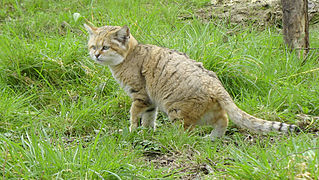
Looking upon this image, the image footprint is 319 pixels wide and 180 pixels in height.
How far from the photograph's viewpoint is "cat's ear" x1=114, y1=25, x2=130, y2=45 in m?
5.33

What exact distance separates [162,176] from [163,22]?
4.33 metres

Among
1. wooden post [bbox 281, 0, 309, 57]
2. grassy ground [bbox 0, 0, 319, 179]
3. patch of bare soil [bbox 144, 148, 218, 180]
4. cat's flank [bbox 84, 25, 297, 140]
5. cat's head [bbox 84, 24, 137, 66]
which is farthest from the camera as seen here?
wooden post [bbox 281, 0, 309, 57]

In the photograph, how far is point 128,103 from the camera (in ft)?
19.0

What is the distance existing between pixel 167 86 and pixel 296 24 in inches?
100

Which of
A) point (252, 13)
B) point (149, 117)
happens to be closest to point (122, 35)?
point (149, 117)

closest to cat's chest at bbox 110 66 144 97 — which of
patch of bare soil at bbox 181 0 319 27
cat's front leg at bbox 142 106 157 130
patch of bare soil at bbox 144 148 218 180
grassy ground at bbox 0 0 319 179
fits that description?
cat's front leg at bbox 142 106 157 130

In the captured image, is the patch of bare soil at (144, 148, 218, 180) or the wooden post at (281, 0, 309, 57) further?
the wooden post at (281, 0, 309, 57)

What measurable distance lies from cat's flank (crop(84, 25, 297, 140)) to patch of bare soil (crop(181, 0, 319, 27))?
273cm

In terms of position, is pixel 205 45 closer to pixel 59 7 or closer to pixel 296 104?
pixel 296 104

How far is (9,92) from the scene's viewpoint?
5.91 metres

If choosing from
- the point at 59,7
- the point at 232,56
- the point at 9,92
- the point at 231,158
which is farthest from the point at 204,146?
the point at 59,7

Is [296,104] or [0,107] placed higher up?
[0,107]

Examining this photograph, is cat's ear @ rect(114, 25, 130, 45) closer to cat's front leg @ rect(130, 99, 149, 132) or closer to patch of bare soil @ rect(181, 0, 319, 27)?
cat's front leg @ rect(130, 99, 149, 132)

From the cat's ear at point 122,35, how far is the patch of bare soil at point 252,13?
8.78ft
